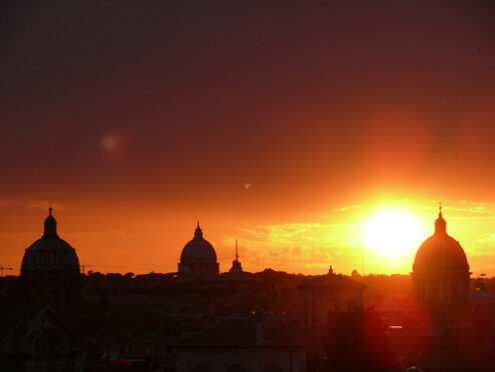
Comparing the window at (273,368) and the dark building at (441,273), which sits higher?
the dark building at (441,273)

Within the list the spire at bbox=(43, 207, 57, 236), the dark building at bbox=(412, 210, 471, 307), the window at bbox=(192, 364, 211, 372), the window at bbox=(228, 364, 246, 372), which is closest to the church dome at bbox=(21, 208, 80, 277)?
the spire at bbox=(43, 207, 57, 236)

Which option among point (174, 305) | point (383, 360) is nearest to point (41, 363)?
point (383, 360)

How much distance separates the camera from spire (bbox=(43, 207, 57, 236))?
117m

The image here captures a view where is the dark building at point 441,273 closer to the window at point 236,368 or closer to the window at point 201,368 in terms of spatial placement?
the window at point 236,368

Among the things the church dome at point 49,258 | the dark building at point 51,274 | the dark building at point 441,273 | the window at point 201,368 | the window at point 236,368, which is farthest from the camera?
the church dome at point 49,258

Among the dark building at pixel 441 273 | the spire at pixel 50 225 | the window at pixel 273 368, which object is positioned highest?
the spire at pixel 50 225

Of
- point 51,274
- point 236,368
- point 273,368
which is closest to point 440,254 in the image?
point 51,274

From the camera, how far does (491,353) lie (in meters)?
79.8

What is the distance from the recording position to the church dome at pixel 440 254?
108m

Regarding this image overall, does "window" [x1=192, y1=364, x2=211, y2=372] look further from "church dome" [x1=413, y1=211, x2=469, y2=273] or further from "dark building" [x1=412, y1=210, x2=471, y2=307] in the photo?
"church dome" [x1=413, y1=211, x2=469, y2=273]

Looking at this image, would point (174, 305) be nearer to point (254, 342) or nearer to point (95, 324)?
point (95, 324)

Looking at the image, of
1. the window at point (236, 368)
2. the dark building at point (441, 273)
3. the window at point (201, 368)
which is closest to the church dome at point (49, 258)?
the dark building at point (441, 273)

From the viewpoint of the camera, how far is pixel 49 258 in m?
117

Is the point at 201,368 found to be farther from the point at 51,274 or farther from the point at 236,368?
the point at 51,274
